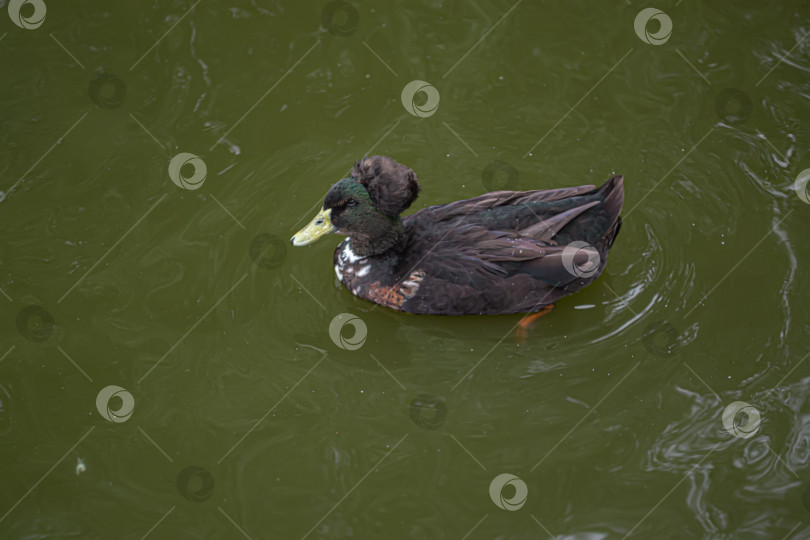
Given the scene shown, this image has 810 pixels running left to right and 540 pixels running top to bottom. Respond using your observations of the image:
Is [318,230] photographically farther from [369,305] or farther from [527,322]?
[527,322]

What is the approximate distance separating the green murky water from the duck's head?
0.50 meters

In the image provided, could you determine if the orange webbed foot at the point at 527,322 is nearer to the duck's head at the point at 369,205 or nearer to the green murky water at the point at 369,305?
the green murky water at the point at 369,305

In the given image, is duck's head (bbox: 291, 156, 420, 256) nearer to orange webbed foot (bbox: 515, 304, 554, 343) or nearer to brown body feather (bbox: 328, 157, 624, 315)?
brown body feather (bbox: 328, 157, 624, 315)

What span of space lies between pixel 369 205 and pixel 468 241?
2.29ft

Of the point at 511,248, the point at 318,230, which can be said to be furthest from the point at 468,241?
the point at 318,230

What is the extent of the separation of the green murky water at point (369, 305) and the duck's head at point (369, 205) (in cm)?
50

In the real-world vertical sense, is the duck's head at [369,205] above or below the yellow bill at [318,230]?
above

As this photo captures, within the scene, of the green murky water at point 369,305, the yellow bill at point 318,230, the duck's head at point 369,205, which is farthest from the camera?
the yellow bill at point 318,230

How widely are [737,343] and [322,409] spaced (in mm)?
2744

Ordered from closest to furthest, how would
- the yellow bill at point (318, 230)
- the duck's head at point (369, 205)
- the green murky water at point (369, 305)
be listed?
the green murky water at point (369, 305), the duck's head at point (369, 205), the yellow bill at point (318, 230)

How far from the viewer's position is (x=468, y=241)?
531 centimetres

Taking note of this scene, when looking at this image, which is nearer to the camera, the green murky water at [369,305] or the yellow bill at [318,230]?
the green murky water at [369,305]

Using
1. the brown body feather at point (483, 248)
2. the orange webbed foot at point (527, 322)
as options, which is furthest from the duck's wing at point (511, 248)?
the orange webbed foot at point (527, 322)

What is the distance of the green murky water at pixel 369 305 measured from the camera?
4723 millimetres
